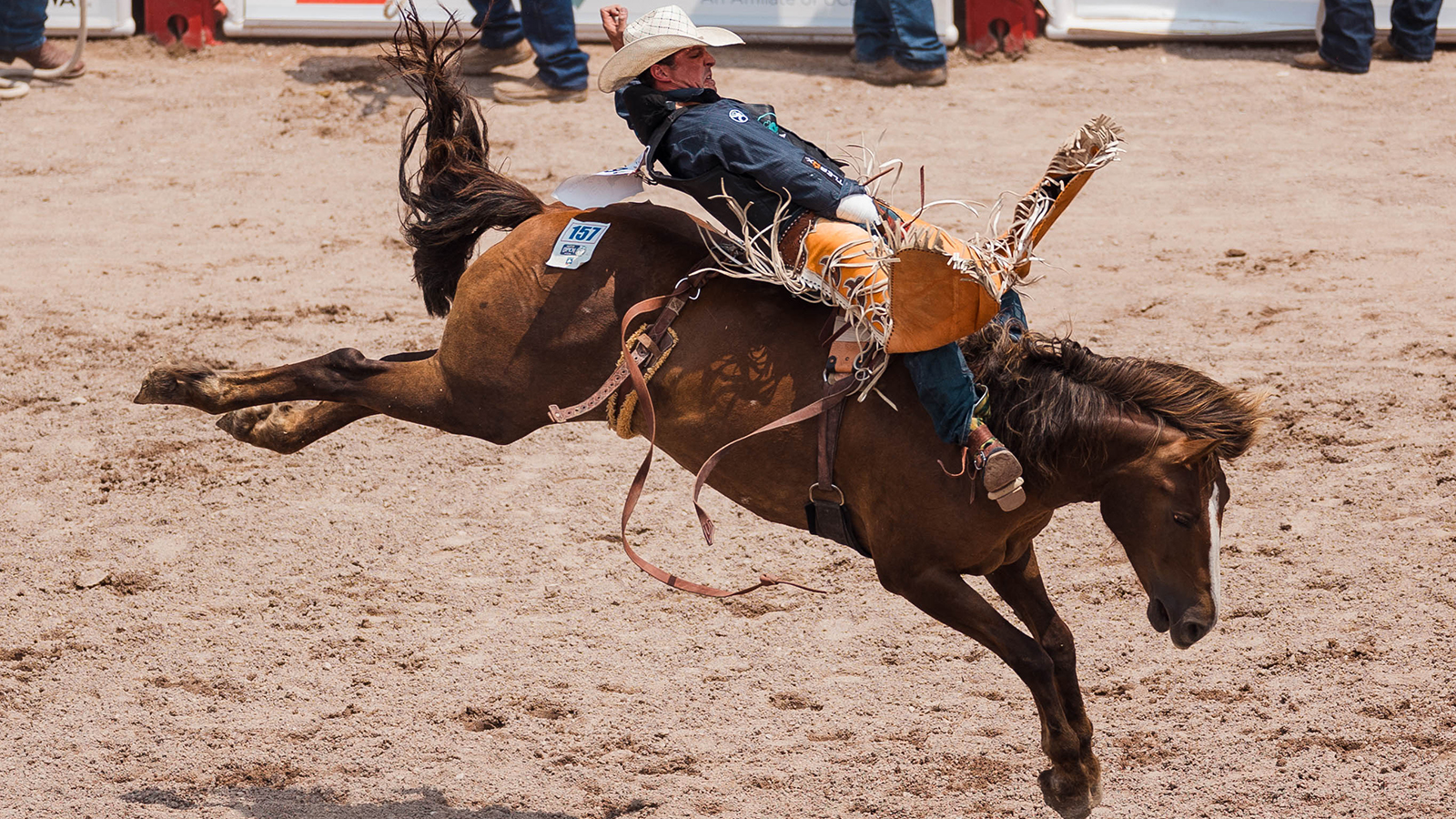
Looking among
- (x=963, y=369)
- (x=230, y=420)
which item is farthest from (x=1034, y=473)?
(x=230, y=420)

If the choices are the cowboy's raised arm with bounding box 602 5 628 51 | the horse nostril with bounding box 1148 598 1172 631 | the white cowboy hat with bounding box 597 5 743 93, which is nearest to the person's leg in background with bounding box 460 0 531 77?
the cowboy's raised arm with bounding box 602 5 628 51

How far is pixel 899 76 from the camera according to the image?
33.8 feet

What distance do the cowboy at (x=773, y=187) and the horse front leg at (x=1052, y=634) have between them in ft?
2.00

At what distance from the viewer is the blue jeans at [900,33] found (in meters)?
10.1

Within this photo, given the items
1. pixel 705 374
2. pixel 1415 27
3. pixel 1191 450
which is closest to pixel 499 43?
pixel 1415 27

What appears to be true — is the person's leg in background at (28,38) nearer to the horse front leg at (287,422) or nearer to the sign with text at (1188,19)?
the horse front leg at (287,422)

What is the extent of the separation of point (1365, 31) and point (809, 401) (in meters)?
8.09

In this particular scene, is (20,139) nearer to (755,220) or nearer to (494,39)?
(494,39)

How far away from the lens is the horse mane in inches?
148

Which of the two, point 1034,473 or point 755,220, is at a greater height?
point 755,220

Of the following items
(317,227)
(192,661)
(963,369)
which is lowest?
(192,661)

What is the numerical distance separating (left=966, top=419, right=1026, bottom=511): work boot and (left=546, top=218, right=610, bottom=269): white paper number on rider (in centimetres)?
127

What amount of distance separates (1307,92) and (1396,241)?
2405 mm

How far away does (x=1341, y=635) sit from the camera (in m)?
5.09
